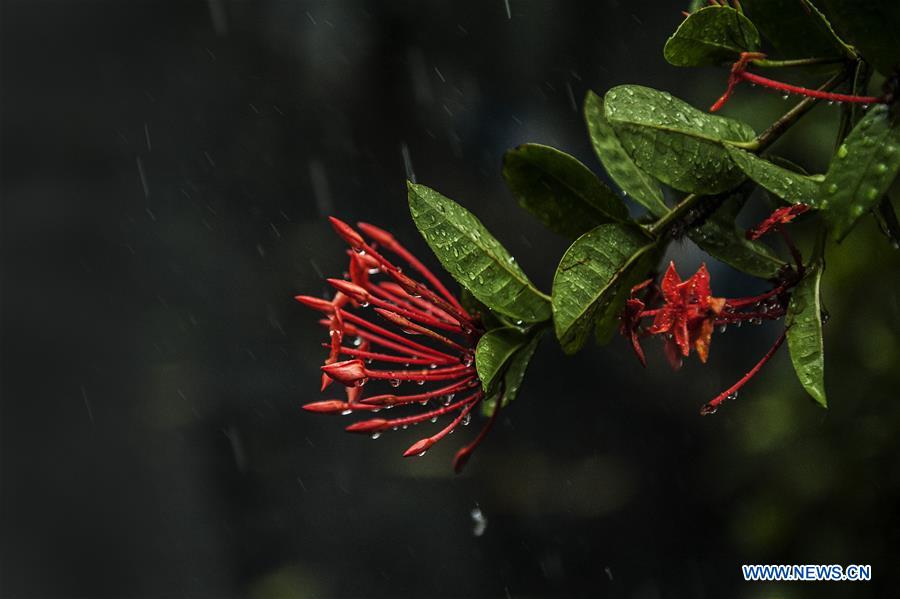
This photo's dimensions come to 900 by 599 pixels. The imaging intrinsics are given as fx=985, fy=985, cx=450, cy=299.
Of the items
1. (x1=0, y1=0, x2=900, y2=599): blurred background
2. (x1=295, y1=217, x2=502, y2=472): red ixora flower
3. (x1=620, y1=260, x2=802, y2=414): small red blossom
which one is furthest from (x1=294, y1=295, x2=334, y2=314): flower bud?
(x1=0, y1=0, x2=900, y2=599): blurred background

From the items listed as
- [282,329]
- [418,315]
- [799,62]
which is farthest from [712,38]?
[282,329]

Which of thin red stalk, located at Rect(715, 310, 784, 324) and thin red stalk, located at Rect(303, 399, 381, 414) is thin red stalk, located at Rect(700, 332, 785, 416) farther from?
thin red stalk, located at Rect(303, 399, 381, 414)

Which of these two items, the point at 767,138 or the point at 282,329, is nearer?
the point at 767,138

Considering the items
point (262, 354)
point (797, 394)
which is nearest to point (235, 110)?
point (262, 354)

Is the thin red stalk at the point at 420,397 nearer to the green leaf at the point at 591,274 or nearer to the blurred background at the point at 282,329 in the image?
the green leaf at the point at 591,274

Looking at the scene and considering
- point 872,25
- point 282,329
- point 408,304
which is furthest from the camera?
point 282,329

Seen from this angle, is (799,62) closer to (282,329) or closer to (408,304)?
(408,304)
